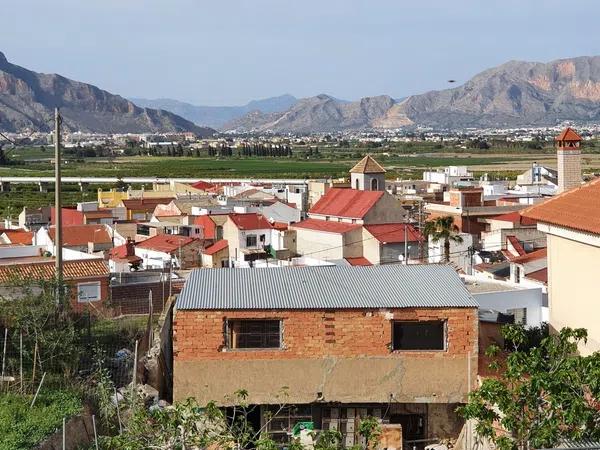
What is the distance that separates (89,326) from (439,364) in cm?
594

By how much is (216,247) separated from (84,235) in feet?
18.1

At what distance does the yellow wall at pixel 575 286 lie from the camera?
608 inches

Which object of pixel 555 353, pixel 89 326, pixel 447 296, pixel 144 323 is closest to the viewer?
pixel 555 353

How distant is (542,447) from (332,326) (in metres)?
4.52

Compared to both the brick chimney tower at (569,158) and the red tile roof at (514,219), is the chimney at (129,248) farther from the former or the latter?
the brick chimney tower at (569,158)

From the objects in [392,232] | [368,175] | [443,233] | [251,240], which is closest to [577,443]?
[443,233]

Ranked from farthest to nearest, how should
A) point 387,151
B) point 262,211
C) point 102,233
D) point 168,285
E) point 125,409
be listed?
point 387,151 < point 262,211 < point 102,233 < point 168,285 < point 125,409

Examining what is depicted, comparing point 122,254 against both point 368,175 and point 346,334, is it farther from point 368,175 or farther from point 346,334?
point 346,334

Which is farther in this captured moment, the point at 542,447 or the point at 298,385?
the point at 298,385

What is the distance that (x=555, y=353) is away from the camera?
11.6 metres

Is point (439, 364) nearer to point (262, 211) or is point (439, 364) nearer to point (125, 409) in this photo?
point (125, 409)

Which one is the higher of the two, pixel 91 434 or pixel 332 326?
pixel 332 326

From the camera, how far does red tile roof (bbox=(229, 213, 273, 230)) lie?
39.6 meters

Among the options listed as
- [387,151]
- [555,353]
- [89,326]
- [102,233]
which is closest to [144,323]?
[89,326]
